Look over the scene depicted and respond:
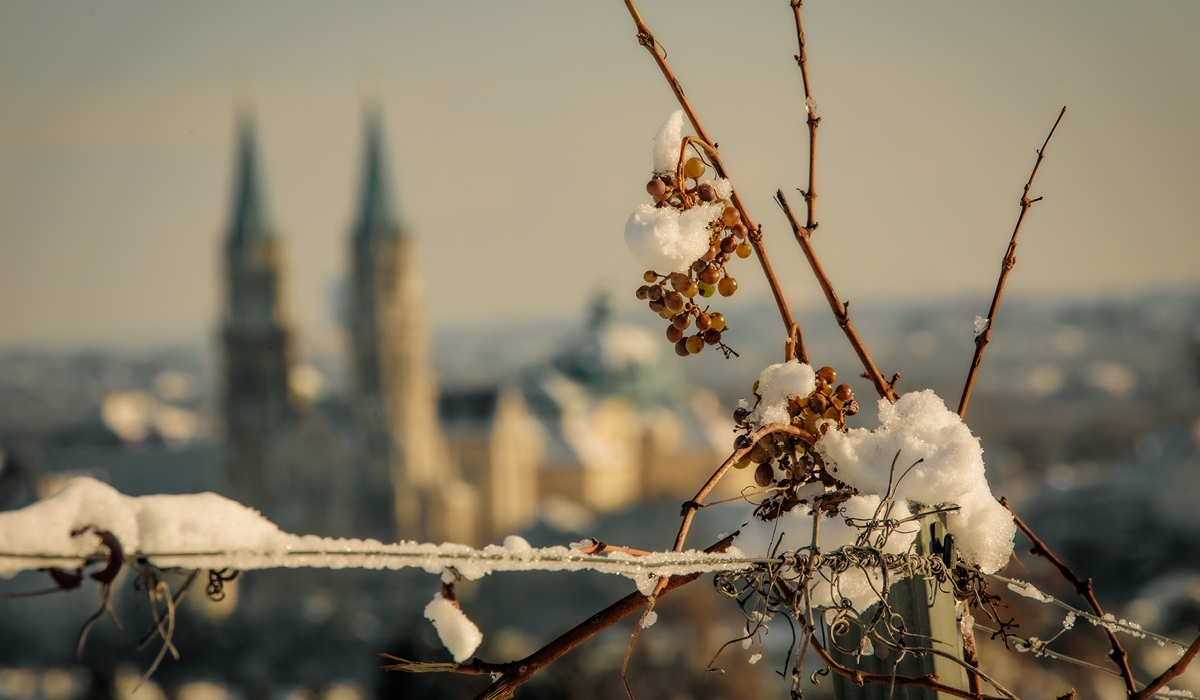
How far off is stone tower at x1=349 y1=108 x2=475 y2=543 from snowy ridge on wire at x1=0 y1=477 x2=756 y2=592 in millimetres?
37443

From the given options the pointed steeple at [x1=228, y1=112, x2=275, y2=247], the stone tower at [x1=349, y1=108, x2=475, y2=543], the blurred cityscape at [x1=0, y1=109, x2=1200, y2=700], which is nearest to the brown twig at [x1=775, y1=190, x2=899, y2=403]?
the blurred cityscape at [x1=0, y1=109, x2=1200, y2=700]

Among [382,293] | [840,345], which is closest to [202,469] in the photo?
[382,293]

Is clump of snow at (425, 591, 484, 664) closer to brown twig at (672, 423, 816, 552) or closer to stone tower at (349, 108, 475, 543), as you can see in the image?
brown twig at (672, 423, 816, 552)

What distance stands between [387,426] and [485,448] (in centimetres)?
348

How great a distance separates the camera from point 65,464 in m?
42.3

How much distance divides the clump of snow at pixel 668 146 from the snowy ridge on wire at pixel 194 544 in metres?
0.26

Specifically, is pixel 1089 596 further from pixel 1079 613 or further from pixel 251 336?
pixel 251 336

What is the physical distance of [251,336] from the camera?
38188 millimetres

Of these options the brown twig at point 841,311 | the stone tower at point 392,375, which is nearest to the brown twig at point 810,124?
the brown twig at point 841,311

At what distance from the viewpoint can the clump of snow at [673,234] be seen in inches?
30.0

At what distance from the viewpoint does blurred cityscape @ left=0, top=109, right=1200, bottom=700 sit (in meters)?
31.7

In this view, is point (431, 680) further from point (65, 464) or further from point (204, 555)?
point (65, 464)

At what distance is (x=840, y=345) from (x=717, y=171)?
44726mm

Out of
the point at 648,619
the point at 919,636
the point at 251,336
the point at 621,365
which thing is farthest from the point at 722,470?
the point at 621,365
